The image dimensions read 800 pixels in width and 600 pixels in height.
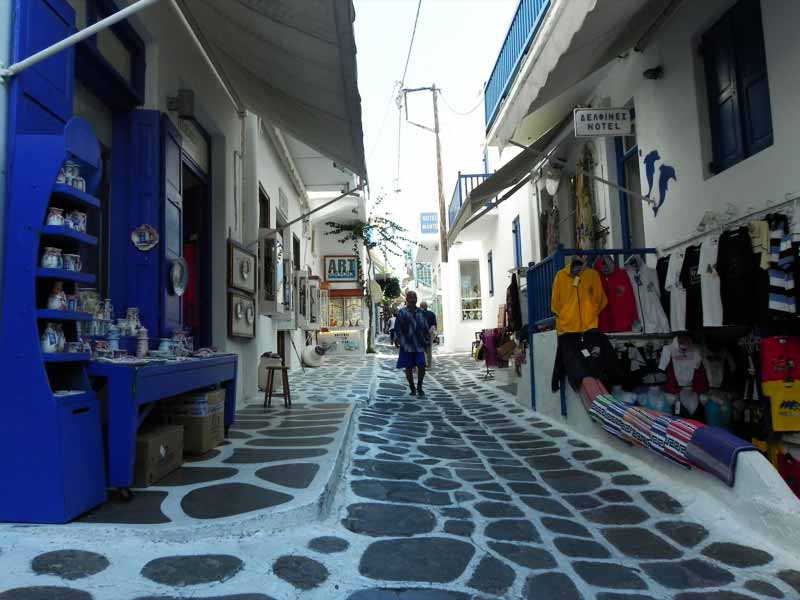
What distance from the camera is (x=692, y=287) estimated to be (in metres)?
4.97

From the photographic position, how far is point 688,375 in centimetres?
520

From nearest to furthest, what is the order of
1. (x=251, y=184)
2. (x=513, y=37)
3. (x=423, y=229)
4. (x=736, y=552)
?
(x=736, y=552)
(x=251, y=184)
(x=513, y=37)
(x=423, y=229)

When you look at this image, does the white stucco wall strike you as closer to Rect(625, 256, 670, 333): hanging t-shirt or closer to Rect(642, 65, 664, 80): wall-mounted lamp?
Rect(642, 65, 664, 80): wall-mounted lamp

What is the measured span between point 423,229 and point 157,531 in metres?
23.0

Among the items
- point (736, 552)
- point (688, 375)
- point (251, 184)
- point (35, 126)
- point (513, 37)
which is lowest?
point (736, 552)

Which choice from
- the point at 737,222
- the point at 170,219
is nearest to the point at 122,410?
the point at 170,219

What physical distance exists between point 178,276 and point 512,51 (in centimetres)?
658

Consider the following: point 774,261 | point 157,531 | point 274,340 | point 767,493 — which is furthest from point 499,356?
point 157,531

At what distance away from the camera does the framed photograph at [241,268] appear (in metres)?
6.49

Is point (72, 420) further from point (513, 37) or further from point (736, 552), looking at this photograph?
point (513, 37)

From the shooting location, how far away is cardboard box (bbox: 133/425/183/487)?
3279 mm

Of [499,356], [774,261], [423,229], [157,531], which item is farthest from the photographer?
[423,229]

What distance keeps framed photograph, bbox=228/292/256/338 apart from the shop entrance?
0.78 ft

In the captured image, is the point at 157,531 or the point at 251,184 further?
the point at 251,184
